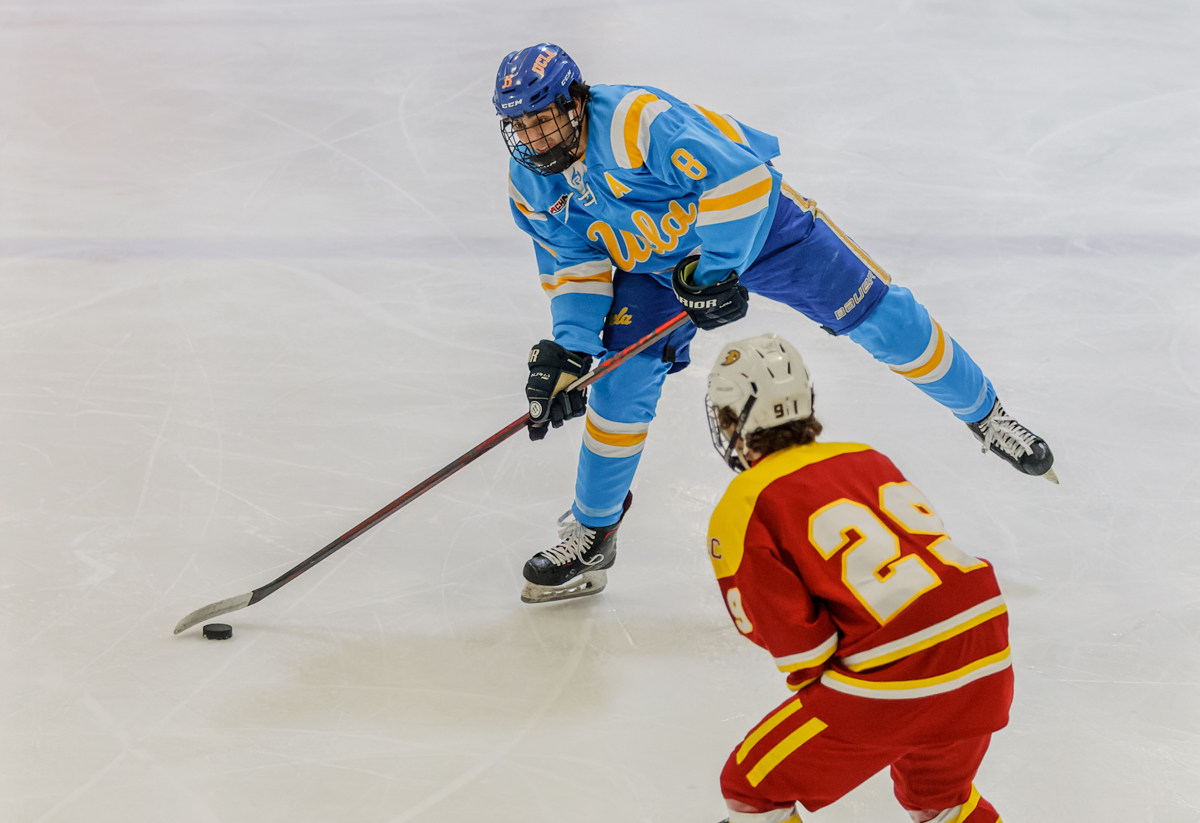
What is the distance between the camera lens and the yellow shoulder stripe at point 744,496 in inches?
51.6

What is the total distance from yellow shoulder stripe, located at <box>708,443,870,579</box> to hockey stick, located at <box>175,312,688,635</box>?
88 cm

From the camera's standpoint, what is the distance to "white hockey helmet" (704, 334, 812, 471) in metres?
1.35

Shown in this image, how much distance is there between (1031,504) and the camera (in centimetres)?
261

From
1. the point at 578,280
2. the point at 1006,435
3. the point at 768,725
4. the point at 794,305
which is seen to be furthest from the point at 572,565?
the point at 1006,435

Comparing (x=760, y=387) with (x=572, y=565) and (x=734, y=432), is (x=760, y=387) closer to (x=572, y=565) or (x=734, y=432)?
(x=734, y=432)

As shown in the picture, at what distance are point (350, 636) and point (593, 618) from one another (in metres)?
0.54

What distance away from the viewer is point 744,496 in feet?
4.33

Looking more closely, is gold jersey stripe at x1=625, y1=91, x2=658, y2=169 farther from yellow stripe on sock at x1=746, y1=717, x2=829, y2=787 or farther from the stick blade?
the stick blade

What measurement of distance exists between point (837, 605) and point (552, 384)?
1.04 meters

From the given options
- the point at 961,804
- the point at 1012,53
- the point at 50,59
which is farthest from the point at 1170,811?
the point at 50,59

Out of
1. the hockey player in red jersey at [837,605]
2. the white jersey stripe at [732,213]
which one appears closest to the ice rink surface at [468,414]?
the hockey player in red jersey at [837,605]

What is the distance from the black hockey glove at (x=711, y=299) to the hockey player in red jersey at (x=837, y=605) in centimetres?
66

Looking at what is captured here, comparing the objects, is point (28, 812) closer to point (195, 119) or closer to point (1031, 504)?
point (1031, 504)

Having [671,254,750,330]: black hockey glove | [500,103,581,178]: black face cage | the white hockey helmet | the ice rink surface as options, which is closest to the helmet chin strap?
the white hockey helmet
